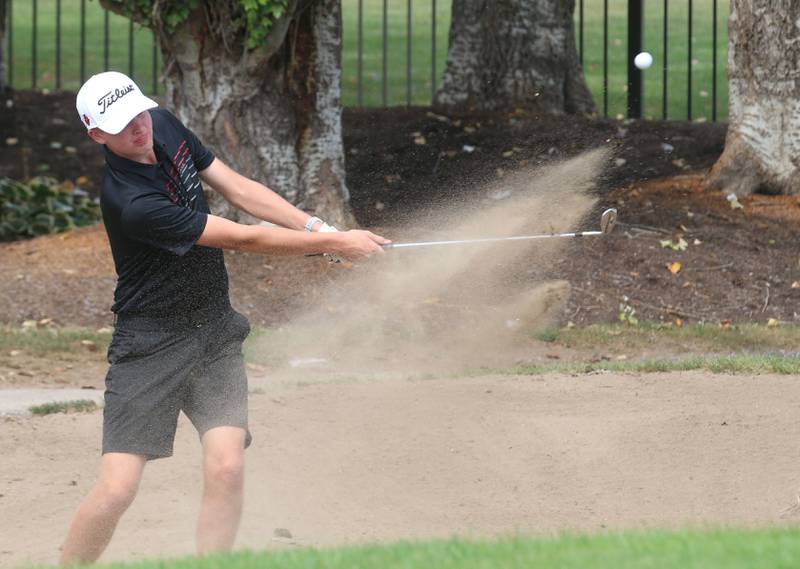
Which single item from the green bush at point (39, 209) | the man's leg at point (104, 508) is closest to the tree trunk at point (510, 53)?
the green bush at point (39, 209)

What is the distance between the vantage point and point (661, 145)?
37.3 feet

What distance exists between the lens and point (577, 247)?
948 cm

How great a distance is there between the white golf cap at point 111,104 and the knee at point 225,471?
1.06 m

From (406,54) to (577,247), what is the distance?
10.2 meters

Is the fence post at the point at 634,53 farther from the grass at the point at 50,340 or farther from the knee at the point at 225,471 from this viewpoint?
the knee at the point at 225,471

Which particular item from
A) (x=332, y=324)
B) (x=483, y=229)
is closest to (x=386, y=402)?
(x=332, y=324)

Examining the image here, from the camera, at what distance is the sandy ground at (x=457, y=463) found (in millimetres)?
5566

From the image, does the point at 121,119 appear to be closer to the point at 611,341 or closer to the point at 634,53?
the point at 611,341

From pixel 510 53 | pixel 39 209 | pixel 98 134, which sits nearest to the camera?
pixel 98 134

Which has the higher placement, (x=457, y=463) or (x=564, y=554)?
(x=564, y=554)

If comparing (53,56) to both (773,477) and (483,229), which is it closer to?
(483,229)

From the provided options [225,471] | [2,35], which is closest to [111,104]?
[225,471]

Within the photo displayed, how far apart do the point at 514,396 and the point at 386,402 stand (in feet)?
2.05

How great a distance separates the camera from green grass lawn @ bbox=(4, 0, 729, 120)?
16141 millimetres
